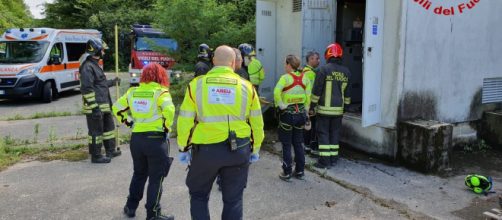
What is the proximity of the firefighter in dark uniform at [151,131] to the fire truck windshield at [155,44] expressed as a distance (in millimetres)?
8583

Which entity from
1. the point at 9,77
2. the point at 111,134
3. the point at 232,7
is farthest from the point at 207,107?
the point at 9,77

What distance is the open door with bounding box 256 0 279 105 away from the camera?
893 centimetres

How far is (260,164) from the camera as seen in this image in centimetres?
676

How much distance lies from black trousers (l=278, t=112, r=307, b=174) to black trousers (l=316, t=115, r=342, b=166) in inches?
28.6

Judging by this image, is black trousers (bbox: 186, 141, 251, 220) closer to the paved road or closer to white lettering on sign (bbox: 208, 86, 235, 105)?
white lettering on sign (bbox: 208, 86, 235, 105)

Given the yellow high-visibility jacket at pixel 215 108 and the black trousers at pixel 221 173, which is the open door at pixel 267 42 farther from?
the black trousers at pixel 221 173

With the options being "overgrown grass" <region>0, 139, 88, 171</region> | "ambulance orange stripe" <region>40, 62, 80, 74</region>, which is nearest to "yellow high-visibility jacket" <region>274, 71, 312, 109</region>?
"overgrown grass" <region>0, 139, 88, 171</region>

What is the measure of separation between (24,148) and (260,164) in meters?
4.23

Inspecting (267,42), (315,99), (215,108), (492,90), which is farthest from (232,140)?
(492,90)

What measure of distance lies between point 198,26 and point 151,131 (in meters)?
7.96

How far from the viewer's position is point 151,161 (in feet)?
14.1

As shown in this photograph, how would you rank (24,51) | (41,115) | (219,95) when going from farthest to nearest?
(24,51) → (41,115) → (219,95)

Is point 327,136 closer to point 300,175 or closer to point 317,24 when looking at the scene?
point 300,175

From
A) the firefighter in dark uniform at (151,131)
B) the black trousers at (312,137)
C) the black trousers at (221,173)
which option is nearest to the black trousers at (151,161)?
the firefighter in dark uniform at (151,131)
